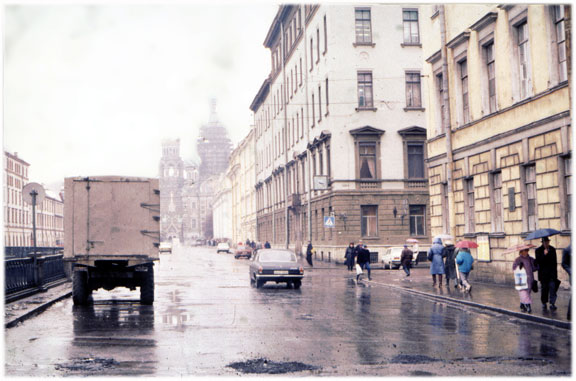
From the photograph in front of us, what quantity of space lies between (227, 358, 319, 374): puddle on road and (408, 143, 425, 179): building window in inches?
1536

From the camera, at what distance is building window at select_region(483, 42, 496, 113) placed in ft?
83.5

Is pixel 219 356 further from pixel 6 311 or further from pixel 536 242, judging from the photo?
pixel 536 242

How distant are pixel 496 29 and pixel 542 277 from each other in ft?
36.7

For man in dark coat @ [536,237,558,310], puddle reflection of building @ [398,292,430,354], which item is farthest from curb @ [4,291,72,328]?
man in dark coat @ [536,237,558,310]

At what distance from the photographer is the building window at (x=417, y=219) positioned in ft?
156

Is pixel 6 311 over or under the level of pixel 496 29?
under

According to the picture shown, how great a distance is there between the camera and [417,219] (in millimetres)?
47719

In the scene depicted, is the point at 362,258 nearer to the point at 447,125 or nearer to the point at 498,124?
the point at 447,125

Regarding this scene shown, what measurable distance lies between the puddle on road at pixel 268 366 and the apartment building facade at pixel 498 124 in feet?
40.4

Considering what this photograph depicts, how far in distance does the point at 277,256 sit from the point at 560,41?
11.9 metres

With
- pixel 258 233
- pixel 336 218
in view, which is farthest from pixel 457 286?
pixel 258 233

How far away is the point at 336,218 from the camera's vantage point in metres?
46.4

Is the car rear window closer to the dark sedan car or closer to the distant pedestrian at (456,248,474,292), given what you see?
the dark sedan car

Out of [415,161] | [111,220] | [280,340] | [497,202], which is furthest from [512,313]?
[415,161]
